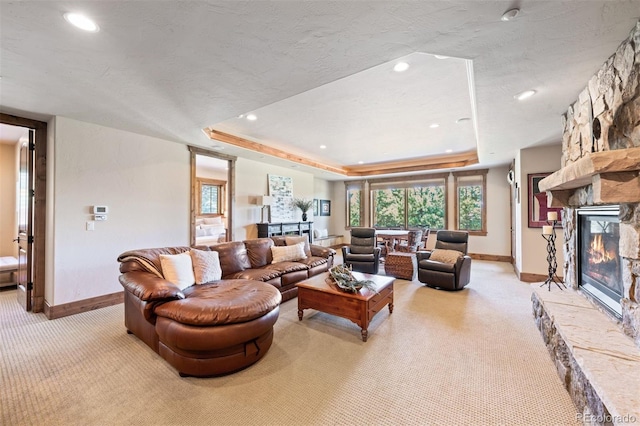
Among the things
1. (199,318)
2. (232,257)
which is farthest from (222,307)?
(232,257)

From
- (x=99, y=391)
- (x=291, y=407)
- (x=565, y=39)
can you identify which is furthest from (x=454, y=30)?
(x=99, y=391)

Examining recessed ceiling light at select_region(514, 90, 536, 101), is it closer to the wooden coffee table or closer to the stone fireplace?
the stone fireplace

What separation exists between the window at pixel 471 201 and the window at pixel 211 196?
289 inches

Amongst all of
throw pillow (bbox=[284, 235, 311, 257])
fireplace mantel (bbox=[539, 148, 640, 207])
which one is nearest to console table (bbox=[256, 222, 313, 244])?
throw pillow (bbox=[284, 235, 311, 257])

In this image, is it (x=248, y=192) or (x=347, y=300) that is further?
(x=248, y=192)

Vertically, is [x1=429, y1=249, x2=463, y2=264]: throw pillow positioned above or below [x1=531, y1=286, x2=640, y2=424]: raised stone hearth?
above

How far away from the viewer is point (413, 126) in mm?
4469

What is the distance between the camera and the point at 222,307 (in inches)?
85.3

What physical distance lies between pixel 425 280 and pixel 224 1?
445 centimetres

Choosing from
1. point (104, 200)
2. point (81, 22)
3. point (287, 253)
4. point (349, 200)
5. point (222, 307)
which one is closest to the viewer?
point (81, 22)

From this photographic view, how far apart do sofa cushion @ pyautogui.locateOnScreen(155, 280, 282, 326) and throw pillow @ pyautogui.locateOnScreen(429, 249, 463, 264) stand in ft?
10.3

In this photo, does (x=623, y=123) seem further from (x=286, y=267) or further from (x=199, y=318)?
(x=286, y=267)

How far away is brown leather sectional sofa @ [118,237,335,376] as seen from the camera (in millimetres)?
2082

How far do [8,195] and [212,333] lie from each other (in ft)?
19.9
